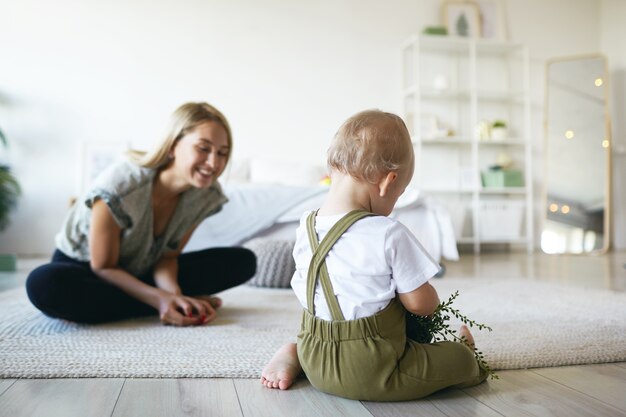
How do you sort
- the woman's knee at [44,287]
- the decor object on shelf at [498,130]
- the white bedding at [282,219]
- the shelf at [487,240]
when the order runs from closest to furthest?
the woman's knee at [44,287], the white bedding at [282,219], the shelf at [487,240], the decor object on shelf at [498,130]

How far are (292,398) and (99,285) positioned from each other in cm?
89

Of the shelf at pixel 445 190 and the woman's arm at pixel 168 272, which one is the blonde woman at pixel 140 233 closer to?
the woman's arm at pixel 168 272

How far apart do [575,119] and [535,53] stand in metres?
0.77

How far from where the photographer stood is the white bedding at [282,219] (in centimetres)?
330

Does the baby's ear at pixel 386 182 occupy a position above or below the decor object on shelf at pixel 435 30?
below

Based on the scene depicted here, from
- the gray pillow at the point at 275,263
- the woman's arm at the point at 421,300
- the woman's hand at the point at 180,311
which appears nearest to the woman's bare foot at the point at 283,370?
the woman's arm at the point at 421,300

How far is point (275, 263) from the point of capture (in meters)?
2.75

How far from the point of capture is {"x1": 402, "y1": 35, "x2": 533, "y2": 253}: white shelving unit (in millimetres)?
5344

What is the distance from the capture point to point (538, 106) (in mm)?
5781

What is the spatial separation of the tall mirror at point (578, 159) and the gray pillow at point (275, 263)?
3604 millimetres

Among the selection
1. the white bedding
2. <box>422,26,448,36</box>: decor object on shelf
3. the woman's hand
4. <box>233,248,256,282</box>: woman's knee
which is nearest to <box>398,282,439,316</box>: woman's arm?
the woman's hand

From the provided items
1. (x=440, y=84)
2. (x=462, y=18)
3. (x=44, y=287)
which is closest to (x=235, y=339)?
(x=44, y=287)

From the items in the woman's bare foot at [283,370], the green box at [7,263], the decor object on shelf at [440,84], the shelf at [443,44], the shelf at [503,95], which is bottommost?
the green box at [7,263]

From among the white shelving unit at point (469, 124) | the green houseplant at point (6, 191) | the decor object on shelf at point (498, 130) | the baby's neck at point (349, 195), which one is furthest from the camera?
the decor object on shelf at point (498, 130)
